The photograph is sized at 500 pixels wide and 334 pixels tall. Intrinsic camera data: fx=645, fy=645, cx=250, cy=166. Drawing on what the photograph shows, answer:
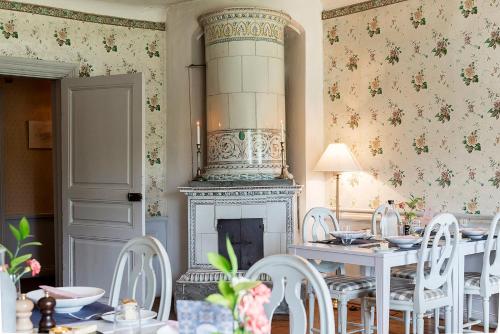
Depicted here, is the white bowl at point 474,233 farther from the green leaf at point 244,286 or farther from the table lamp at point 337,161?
the green leaf at point 244,286

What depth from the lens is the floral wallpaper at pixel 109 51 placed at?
5.29 meters

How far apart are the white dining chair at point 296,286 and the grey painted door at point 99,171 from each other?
10.3ft

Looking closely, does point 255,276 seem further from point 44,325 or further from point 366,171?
point 366,171

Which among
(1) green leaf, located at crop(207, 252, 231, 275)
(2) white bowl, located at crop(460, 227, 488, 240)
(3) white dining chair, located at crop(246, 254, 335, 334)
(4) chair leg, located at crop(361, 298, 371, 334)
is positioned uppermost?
(1) green leaf, located at crop(207, 252, 231, 275)

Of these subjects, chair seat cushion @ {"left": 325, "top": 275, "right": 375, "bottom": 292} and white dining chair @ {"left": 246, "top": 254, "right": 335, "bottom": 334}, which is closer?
white dining chair @ {"left": 246, "top": 254, "right": 335, "bottom": 334}

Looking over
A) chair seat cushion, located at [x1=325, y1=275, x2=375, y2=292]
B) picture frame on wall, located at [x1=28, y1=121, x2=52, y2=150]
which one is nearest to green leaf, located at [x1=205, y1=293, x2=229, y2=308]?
chair seat cushion, located at [x1=325, y1=275, x2=375, y2=292]

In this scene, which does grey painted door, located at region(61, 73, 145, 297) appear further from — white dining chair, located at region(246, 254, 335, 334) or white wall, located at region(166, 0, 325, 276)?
white dining chair, located at region(246, 254, 335, 334)

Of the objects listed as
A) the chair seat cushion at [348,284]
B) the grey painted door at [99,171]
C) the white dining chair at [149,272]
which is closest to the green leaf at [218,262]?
the white dining chair at [149,272]

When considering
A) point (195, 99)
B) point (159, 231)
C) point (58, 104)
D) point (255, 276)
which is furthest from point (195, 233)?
point (255, 276)

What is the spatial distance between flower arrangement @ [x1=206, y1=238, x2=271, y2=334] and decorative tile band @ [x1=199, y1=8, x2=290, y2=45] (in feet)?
14.6

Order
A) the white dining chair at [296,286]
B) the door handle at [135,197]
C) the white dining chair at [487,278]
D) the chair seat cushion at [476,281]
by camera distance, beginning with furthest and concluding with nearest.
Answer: the door handle at [135,197] → the chair seat cushion at [476,281] → the white dining chair at [487,278] → the white dining chair at [296,286]

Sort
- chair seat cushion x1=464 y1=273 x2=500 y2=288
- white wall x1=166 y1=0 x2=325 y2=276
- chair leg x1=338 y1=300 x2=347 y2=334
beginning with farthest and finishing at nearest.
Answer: white wall x1=166 y1=0 x2=325 y2=276 < chair seat cushion x1=464 y1=273 x2=500 y2=288 < chair leg x1=338 y1=300 x2=347 y2=334

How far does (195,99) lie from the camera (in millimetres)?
5930

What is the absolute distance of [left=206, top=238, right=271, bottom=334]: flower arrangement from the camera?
4.02ft
